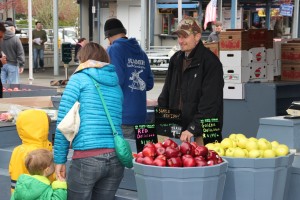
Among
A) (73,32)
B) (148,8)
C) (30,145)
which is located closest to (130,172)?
(30,145)

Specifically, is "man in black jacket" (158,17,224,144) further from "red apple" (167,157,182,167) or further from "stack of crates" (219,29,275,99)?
"stack of crates" (219,29,275,99)

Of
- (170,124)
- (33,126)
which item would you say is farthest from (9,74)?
(170,124)

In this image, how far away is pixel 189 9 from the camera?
28984 mm

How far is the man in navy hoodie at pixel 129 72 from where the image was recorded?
6512 mm

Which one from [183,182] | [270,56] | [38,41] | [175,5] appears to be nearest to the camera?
[183,182]

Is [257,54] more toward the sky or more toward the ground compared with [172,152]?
more toward the sky

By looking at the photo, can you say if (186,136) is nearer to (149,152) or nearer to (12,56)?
(149,152)

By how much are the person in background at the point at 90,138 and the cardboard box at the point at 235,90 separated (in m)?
4.48

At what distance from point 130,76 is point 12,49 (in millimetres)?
7138

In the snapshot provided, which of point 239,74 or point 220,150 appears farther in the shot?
point 239,74

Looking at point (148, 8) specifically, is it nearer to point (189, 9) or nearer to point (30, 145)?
point (189, 9)

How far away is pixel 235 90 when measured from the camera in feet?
30.4

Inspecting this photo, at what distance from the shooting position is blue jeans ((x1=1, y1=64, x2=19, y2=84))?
13.5 m

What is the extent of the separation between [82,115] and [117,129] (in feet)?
0.90
